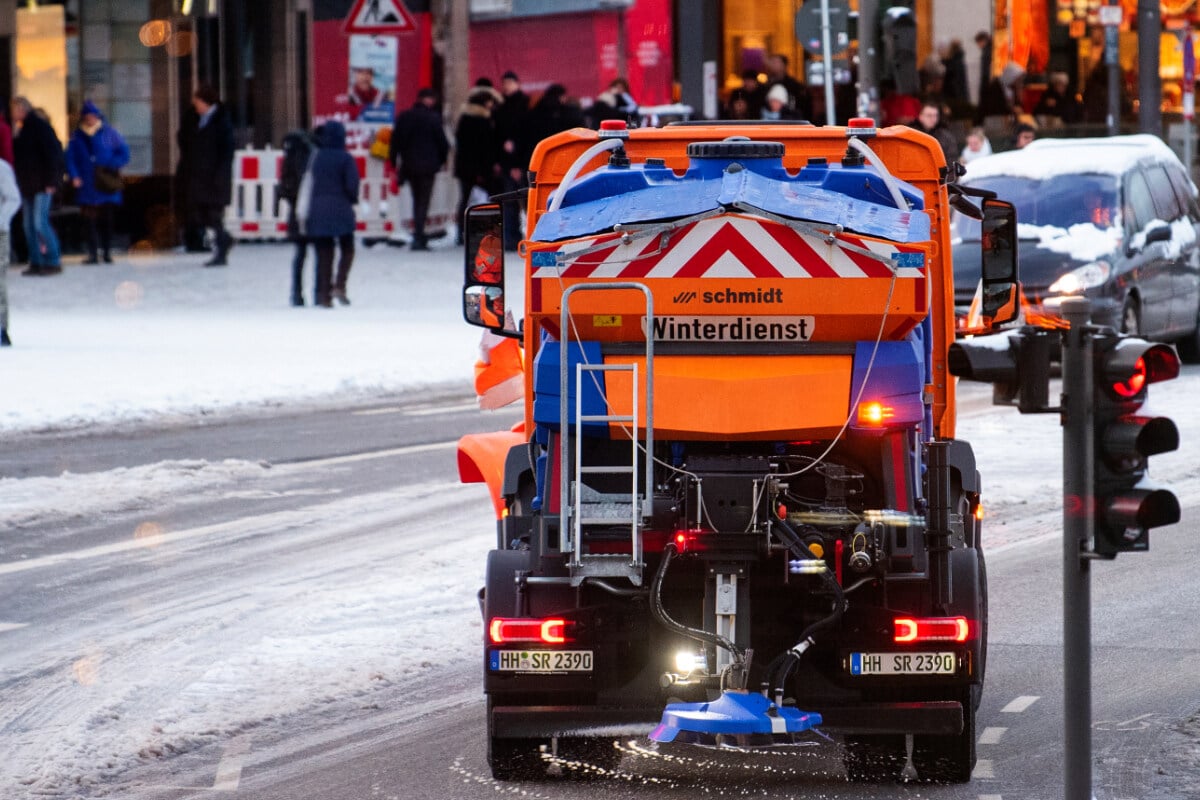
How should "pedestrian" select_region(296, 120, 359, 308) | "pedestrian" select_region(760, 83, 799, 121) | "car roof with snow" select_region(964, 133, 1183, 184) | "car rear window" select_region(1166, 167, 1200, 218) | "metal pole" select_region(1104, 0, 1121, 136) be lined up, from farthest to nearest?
"pedestrian" select_region(760, 83, 799, 121), "metal pole" select_region(1104, 0, 1121, 136), "pedestrian" select_region(296, 120, 359, 308), "car rear window" select_region(1166, 167, 1200, 218), "car roof with snow" select_region(964, 133, 1183, 184)

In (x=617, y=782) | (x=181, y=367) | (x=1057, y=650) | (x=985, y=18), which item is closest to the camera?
(x=617, y=782)

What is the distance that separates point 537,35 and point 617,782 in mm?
29389

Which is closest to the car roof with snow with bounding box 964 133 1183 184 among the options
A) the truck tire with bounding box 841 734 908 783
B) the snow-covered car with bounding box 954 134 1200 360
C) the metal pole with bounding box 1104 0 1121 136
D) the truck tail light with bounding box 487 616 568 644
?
the snow-covered car with bounding box 954 134 1200 360

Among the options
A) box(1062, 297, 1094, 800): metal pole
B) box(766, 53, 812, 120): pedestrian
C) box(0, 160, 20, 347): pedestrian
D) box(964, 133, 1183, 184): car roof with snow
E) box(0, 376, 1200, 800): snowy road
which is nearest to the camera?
box(1062, 297, 1094, 800): metal pole

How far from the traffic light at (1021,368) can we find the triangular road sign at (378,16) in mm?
21158

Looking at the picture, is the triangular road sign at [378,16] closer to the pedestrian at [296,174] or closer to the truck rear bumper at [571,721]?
the pedestrian at [296,174]

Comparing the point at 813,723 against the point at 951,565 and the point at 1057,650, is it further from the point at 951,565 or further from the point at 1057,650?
the point at 1057,650

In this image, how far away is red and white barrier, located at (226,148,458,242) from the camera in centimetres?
3020

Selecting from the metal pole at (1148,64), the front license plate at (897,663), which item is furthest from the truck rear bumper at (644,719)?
the metal pole at (1148,64)

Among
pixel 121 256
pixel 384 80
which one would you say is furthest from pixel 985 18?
pixel 121 256

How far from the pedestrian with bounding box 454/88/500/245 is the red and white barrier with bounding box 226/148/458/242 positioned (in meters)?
1.36

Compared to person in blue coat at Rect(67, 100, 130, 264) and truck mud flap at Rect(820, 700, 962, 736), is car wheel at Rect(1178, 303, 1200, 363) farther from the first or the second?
truck mud flap at Rect(820, 700, 962, 736)

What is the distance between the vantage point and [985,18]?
41.5 m

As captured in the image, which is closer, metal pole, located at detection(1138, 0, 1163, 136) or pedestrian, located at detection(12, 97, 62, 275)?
pedestrian, located at detection(12, 97, 62, 275)
